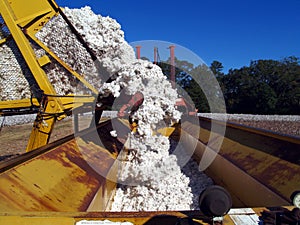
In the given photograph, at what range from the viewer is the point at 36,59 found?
7.93ft

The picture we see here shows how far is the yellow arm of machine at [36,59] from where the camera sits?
7.70 feet

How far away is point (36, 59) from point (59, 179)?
1278 millimetres

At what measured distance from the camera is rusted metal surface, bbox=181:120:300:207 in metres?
1.55

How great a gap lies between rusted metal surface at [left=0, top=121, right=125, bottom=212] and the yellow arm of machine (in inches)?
11.1

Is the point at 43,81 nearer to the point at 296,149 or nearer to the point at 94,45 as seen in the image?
the point at 94,45

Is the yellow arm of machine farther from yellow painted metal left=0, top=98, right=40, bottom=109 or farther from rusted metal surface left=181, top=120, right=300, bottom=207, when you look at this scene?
rusted metal surface left=181, top=120, right=300, bottom=207

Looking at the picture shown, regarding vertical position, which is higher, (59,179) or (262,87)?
(262,87)

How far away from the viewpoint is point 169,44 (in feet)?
9.44

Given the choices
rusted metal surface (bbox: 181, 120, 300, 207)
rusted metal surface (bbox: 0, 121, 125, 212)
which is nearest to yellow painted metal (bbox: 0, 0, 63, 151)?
rusted metal surface (bbox: 0, 121, 125, 212)

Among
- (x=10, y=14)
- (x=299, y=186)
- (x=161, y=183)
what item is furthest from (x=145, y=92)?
(x=299, y=186)

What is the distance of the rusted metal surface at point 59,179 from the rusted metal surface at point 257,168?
978mm

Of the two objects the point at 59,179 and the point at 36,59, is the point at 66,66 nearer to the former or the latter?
the point at 36,59

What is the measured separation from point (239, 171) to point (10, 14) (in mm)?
2304

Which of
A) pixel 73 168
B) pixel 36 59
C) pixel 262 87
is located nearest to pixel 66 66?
pixel 36 59
